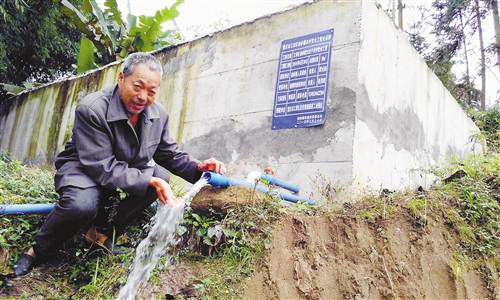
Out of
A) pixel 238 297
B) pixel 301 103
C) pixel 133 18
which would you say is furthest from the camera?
pixel 133 18

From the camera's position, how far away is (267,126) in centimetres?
464

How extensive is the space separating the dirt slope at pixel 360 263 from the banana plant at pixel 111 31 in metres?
5.68

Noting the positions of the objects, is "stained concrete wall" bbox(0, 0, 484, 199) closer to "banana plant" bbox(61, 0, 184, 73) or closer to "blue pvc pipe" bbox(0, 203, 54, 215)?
"banana plant" bbox(61, 0, 184, 73)

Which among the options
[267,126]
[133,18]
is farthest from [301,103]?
[133,18]

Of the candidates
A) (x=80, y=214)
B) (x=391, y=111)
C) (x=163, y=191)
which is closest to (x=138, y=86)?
(x=163, y=191)

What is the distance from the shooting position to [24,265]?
2629mm

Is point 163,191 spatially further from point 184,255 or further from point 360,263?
point 360,263

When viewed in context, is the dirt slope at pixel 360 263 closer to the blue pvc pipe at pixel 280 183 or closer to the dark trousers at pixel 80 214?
the blue pvc pipe at pixel 280 183

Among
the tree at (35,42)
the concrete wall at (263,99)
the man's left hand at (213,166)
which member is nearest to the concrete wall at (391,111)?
the concrete wall at (263,99)

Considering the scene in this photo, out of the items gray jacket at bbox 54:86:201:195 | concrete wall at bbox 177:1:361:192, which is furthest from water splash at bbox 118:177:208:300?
concrete wall at bbox 177:1:361:192

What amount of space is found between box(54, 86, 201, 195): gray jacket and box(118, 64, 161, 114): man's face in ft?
0.21

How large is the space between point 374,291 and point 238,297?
2.82ft

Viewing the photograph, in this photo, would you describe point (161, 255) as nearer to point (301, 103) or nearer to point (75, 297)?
point (75, 297)

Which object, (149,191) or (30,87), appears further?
(30,87)
